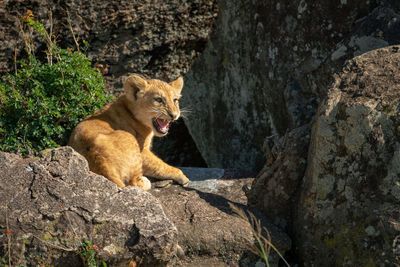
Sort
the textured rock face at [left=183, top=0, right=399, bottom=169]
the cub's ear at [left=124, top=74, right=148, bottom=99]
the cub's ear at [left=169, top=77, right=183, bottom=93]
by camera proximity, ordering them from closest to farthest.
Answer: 1. the textured rock face at [left=183, top=0, right=399, bottom=169]
2. the cub's ear at [left=124, top=74, right=148, bottom=99]
3. the cub's ear at [left=169, top=77, right=183, bottom=93]

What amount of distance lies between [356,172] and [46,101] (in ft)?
13.0

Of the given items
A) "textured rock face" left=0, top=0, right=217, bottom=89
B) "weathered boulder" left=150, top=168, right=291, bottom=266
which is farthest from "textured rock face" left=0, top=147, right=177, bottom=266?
"textured rock face" left=0, top=0, right=217, bottom=89

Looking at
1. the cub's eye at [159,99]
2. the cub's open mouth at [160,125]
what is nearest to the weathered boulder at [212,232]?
the cub's open mouth at [160,125]

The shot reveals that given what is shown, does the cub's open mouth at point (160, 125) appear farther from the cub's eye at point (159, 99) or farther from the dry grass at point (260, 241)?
the dry grass at point (260, 241)

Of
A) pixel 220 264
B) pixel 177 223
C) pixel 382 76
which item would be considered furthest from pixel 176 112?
pixel 382 76

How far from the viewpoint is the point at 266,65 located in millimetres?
7195

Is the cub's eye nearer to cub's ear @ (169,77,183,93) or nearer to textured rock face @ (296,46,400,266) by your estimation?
cub's ear @ (169,77,183,93)

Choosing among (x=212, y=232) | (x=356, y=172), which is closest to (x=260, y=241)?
(x=212, y=232)

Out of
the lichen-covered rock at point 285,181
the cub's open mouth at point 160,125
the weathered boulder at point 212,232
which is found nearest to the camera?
the weathered boulder at point 212,232

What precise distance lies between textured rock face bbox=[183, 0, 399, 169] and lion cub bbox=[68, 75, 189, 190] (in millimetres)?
1299

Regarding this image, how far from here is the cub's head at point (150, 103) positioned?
653 centimetres

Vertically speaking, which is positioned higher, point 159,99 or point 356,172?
point 356,172

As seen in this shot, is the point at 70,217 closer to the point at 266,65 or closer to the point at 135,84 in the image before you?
the point at 135,84

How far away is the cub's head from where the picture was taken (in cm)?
653
